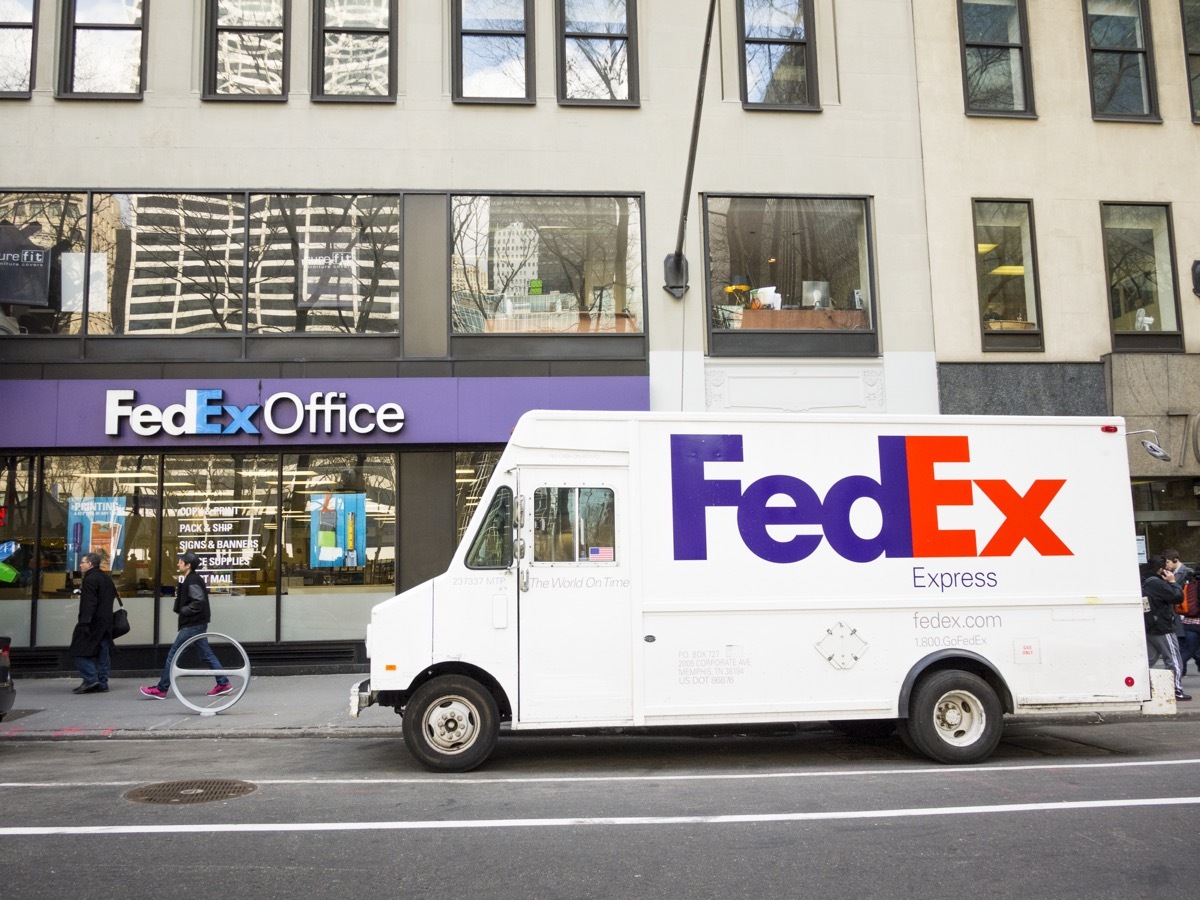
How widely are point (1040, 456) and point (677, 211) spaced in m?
8.50

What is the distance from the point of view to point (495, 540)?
8.51 m

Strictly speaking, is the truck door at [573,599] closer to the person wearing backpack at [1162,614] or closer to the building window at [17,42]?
the person wearing backpack at [1162,614]

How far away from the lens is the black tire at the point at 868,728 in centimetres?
984

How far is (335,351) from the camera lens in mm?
15305

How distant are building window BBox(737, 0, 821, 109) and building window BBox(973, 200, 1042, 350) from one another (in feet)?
11.9

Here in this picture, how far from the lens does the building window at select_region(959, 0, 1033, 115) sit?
1730 cm

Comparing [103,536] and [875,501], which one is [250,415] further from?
[875,501]

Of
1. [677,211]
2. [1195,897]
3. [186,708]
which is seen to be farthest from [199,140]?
[1195,897]

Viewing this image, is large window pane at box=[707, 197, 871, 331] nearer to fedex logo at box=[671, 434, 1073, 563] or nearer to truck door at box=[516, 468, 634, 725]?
fedex logo at box=[671, 434, 1073, 563]

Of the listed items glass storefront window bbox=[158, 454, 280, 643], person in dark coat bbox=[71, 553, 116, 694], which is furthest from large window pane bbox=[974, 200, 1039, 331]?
person in dark coat bbox=[71, 553, 116, 694]

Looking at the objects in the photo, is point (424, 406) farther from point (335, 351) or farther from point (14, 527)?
point (14, 527)

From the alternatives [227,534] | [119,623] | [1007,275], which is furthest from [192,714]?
[1007,275]

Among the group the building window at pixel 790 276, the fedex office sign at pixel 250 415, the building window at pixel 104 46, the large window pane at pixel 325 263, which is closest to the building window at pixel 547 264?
the large window pane at pixel 325 263

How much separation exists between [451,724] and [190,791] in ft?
6.84
